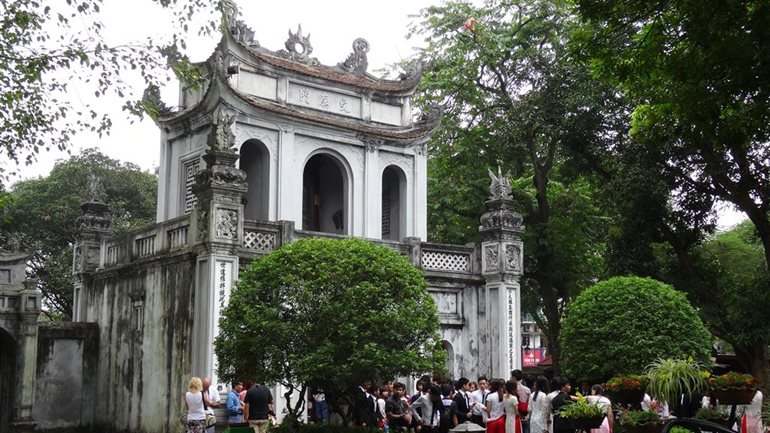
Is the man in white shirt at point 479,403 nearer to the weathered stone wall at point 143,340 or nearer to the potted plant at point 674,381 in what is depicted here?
the potted plant at point 674,381

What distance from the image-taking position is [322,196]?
2473cm

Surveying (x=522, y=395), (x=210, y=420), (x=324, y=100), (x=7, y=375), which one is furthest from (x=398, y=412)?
(x=7, y=375)

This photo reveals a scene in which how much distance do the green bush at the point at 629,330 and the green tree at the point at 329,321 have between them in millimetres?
5357

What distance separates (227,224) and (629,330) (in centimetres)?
831

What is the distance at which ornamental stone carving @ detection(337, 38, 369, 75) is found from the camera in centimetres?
2433

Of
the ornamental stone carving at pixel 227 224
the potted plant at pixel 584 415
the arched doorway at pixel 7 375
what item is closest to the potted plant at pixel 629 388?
the potted plant at pixel 584 415

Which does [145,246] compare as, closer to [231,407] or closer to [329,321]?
[231,407]

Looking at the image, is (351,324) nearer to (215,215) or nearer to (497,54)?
(215,215)

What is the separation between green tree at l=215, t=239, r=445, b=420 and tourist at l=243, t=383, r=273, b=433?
269 millimetres

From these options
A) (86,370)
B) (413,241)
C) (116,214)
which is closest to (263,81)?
(413,241)

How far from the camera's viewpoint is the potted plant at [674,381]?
1162 cm

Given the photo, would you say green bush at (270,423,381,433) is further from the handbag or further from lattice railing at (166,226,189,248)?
lattice railing at (166,226,189,248)

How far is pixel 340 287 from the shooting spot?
587 inches

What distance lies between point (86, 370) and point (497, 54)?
47.9 ft
